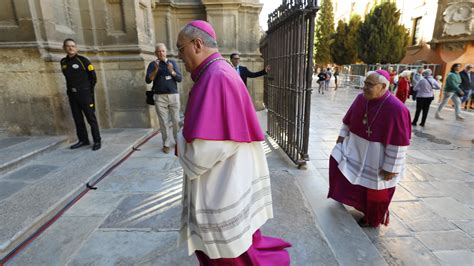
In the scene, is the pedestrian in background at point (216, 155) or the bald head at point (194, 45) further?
the bald head at point (194, 45)

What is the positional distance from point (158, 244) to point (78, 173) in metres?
2.13

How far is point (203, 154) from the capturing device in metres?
1.46

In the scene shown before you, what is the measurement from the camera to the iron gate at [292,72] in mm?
4133

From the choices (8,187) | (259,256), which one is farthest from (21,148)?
(259,256)

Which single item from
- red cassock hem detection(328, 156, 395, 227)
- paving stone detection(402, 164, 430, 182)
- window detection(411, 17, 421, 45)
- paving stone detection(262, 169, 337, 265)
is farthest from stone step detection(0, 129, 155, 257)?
window detection(411, 17, 421, 45)

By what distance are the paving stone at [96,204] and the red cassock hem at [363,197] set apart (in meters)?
2.73

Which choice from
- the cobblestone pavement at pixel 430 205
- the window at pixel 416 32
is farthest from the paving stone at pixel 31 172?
the window at pixel 416 32

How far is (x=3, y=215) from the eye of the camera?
2.82 meters

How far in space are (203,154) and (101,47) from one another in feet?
20.1

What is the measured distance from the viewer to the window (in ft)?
72.2

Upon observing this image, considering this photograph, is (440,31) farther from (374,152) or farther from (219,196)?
(219,196)

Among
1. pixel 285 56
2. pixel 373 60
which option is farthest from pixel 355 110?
pixel 373 60

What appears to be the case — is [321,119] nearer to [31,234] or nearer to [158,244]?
[158,244]

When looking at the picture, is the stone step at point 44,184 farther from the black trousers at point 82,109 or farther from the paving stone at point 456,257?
the paving stone at point 456,257
